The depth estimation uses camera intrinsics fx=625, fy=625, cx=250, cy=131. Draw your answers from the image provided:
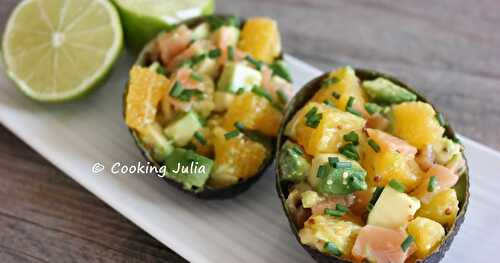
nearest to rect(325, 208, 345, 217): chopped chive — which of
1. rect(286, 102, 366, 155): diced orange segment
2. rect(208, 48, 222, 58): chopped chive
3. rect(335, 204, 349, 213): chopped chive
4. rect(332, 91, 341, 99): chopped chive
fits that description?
rect(335, 204, 349, 213): chopped chive

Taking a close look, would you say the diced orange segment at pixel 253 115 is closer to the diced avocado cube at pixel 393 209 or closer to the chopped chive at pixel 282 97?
the chopped chive at pixel 282 97

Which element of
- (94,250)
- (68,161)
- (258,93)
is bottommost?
(94,250)

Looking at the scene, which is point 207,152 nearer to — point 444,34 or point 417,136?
point 417,136

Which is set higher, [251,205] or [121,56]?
[121,56]

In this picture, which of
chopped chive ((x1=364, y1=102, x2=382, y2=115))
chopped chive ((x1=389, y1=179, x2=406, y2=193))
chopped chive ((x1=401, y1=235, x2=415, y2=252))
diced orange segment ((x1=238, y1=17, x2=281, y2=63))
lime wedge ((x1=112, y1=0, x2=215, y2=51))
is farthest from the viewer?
lime wedge ((x1=112, y1=0, x2=215, y2=51))

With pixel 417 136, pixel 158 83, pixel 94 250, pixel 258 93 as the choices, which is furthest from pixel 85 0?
pixel 417 136

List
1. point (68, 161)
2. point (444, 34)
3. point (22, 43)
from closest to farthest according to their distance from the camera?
point (68, 161)
point (22, 43)
point (444, 34)

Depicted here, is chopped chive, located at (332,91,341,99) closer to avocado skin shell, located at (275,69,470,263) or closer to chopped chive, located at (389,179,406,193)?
avocado skin shell, located at (275,69,470,263)
